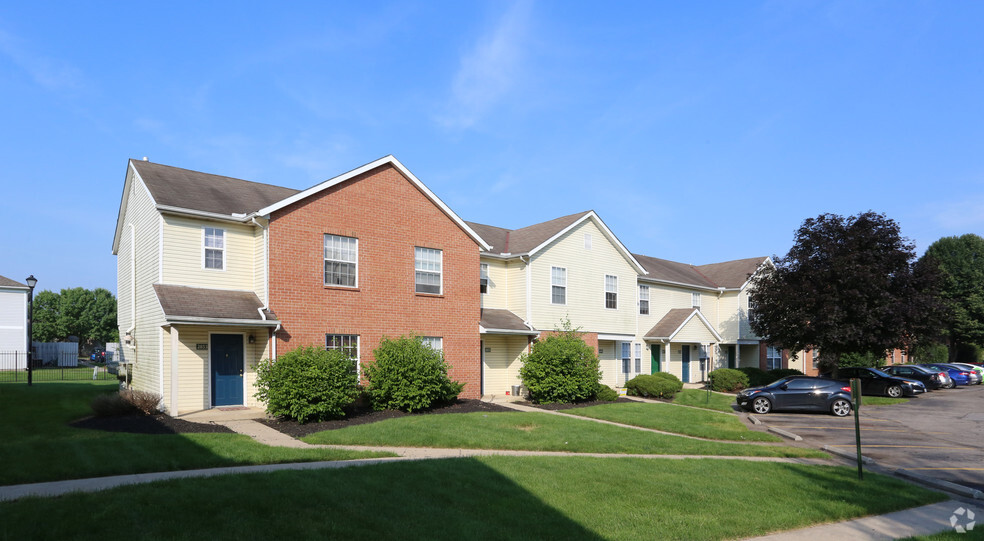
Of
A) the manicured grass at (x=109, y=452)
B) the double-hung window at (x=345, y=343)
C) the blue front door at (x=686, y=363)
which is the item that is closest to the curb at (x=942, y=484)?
the manicured grass at (x=109, y=452)

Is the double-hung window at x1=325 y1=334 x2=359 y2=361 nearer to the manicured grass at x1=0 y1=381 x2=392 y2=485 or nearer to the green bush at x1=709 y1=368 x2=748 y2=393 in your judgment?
the manicured grass at x1=0 y1=381 x2=392 y2=485

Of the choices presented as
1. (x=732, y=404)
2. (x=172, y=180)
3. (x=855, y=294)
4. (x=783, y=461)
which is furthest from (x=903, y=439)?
(x=172, y=180)

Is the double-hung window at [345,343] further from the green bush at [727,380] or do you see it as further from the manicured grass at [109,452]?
the green bush at [727,380]

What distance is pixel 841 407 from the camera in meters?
22.8

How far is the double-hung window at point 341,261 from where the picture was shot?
20078 millimetres

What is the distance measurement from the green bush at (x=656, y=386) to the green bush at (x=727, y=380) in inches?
186

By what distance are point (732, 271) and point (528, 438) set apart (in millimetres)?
30069

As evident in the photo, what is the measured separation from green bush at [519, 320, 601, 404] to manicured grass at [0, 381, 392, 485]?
38.4ft

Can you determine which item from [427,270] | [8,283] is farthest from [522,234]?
A: [8,283]

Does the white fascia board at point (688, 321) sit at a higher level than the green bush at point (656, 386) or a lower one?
higher

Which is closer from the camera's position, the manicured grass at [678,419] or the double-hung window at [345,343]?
the manicured grass at [678,419]

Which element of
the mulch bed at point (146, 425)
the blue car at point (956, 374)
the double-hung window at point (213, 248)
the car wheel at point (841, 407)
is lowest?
the blue car at point (956, 374)

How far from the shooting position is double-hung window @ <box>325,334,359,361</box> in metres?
19.9

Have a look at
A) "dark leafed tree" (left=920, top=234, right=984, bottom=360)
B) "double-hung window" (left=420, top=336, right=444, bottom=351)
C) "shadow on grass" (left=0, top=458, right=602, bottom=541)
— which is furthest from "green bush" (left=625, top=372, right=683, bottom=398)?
"dark leafed tree" (left=920, top=234, right=984, bottom=360)
